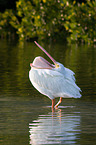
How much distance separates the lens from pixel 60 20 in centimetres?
3256

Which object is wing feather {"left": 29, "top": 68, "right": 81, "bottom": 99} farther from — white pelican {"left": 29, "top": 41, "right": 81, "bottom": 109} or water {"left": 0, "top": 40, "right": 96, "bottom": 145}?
water {"left": 0, "top": 40, "right": 96, "bottom": 145}

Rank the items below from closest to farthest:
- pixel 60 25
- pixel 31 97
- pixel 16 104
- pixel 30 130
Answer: pixel 30 130 → pixel 16 104 → pixel 31 97 → pixel 60 25

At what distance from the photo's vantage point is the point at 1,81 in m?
12.4

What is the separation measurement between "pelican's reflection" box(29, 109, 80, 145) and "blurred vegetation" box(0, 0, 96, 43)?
1997 centimetres

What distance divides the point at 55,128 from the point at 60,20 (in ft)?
84.6

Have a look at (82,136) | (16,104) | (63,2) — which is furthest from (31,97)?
(63,2)

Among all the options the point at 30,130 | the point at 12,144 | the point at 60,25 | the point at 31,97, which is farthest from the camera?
the point at 60,25

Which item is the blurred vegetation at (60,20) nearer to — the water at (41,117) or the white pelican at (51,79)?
the water at (41,117)

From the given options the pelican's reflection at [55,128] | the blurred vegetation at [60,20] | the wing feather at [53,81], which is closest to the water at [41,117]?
the pelican's reflection at [55,128]

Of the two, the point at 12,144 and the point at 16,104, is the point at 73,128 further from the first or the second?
the point at 16,104

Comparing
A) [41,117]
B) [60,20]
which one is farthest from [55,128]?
[60,20]

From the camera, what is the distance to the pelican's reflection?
6.45 m

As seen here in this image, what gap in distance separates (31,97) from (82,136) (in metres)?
3.33

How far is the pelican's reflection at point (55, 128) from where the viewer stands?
6453 millimetres
